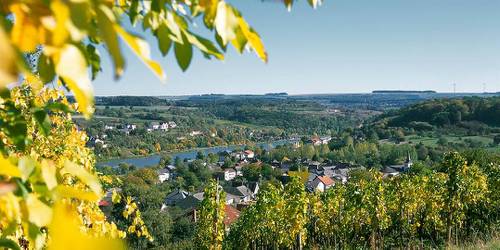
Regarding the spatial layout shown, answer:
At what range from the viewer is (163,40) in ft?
3.57

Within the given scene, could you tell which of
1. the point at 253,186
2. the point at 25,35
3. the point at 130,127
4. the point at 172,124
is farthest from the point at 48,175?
the point at 172,124

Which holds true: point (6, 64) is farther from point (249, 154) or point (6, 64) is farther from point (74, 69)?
point (249, 154)

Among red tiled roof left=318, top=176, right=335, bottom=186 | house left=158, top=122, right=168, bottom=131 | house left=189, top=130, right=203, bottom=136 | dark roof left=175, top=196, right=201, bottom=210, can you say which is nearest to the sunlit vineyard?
dark roof left=175, top=196, right=201, bottom=210

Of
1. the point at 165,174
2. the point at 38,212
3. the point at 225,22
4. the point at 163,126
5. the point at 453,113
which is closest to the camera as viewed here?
the point at 38,212

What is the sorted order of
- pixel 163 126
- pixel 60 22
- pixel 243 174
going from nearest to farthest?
pixel 60 22 < pixel 243 174 < pixel 163 126

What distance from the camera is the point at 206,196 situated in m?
14.0

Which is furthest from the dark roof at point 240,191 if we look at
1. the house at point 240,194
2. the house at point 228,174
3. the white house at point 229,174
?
the white house at point 229,174

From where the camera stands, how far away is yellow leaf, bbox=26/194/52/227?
846 millimetres

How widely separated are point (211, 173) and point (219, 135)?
62.0 meters

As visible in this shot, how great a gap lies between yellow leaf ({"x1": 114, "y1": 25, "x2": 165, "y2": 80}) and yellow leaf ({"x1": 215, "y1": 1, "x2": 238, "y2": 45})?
0.25 meters

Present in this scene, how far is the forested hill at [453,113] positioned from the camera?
96.9 metres

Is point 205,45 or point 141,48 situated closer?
point 141,48

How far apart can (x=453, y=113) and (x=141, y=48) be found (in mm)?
108983

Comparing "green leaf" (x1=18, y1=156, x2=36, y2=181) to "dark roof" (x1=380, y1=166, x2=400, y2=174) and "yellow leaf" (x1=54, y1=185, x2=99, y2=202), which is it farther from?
"dark roof" (x1=380, y1=166, x2=400, y2=174)
